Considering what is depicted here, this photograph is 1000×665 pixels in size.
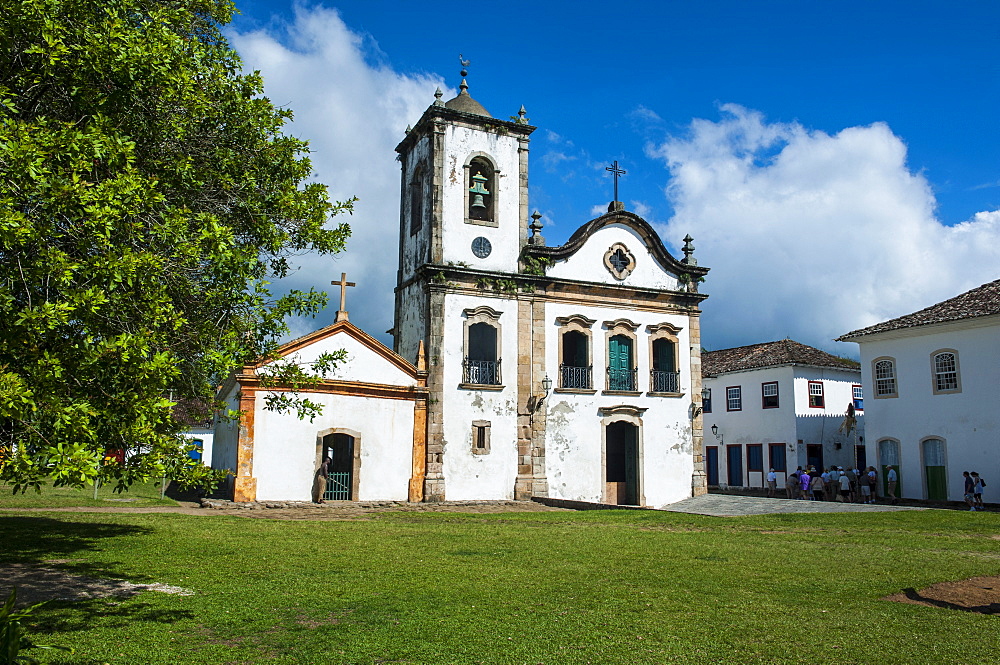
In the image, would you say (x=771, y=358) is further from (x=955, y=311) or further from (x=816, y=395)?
(x=955, y=311)

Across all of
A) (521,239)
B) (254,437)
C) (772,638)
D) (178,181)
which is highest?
(521,239)

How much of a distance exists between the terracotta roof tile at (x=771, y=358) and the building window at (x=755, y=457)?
11.4 ft

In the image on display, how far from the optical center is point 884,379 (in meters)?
27.6

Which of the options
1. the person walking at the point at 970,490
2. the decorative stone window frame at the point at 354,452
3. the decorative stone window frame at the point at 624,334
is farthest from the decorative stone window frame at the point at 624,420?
the person walking at the point at 970,490

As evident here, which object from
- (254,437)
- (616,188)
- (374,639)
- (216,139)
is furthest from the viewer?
(616,188)

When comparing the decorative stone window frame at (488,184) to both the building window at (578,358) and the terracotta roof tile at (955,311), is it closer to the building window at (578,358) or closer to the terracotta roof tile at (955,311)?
the building window at (578,358)

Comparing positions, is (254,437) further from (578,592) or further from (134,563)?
(578,592)

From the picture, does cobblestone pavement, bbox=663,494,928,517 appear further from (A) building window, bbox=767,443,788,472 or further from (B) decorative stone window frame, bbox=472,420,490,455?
(A) building window, bbox=767,443,788,472

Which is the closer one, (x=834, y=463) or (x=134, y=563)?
(x=134, y=563)

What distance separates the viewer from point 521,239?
24.5 metres

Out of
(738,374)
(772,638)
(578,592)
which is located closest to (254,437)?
(578,592)

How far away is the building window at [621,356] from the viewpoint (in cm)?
2486

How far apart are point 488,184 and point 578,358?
6231 millimetres

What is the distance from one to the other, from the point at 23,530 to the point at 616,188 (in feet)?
64.9
